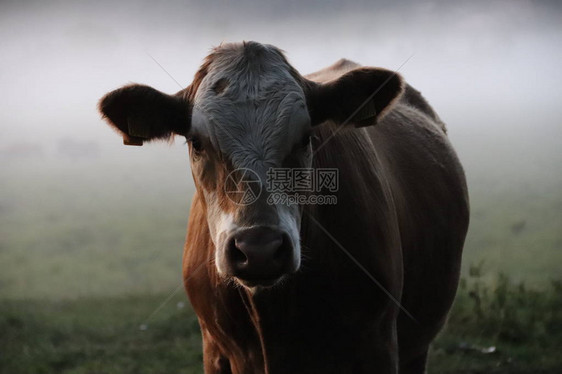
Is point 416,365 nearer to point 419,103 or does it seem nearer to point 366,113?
point 419,103

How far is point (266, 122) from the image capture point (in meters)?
3.24

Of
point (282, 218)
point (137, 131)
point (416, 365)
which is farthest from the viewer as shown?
point (416, 365)

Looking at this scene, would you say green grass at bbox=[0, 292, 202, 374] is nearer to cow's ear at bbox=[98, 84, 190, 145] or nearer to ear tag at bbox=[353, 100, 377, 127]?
cow's ear at bbox=[98, 84, 190, 145]

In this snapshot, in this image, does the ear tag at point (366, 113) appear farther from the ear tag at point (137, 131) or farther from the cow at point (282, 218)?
the ear tag at point (137, 131)

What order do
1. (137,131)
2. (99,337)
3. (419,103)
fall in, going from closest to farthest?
(137,131), (419,103), (99,337)

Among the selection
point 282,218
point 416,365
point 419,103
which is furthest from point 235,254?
point 419,103

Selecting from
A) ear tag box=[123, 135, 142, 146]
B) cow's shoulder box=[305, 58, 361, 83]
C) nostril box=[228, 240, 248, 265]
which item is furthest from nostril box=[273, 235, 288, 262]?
cow's shoulder box=[305, 58, 361, 83]

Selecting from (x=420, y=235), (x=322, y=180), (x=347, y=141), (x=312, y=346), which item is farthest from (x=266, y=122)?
(x=420, y=235)

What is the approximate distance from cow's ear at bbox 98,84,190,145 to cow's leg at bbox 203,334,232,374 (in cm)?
131

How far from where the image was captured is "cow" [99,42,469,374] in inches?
123

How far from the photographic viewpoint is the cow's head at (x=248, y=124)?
2979 millimetres

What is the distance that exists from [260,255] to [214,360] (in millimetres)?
1574

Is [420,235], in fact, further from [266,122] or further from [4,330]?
[4,330]

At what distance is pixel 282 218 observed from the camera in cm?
306
